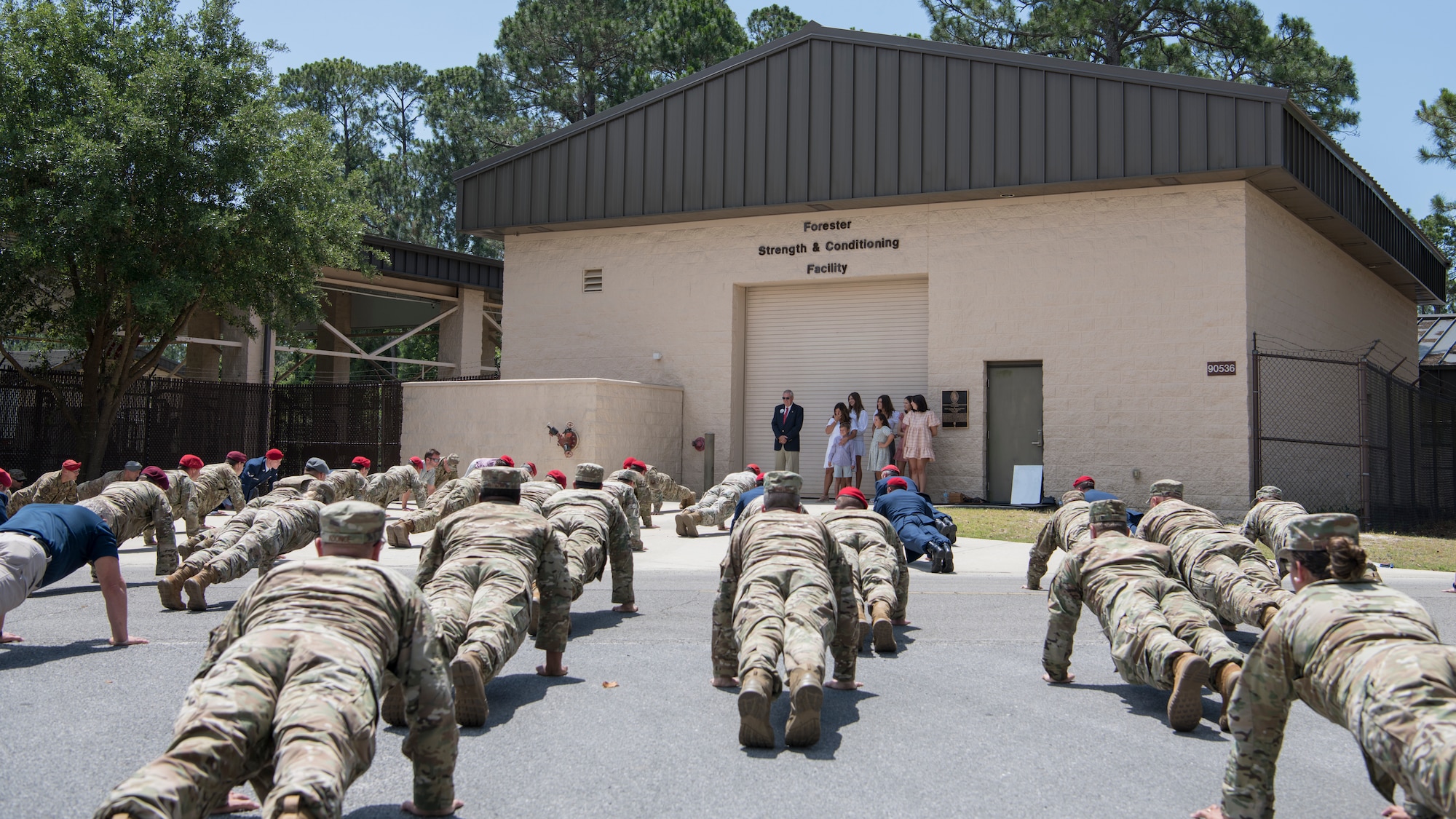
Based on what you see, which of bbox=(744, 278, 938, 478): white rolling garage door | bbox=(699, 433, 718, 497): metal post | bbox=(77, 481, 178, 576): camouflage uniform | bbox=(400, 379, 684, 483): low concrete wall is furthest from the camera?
bbox=(699, 433, 718, 497): metal post

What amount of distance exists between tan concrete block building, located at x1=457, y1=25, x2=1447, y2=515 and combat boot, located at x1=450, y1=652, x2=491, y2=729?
14.4m

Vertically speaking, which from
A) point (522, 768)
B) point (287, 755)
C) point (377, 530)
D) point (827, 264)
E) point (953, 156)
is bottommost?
point (522, 768)

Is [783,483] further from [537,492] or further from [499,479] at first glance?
[537,492]

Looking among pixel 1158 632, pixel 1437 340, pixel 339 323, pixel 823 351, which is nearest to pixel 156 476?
pixel 1158 632

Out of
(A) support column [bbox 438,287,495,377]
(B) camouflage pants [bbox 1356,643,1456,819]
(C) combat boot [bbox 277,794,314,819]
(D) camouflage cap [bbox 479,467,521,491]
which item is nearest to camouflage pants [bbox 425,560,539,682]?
(D) camouflage cap [bbox 479,467,521,491]

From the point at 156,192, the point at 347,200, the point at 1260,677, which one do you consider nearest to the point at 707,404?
the point at 347,200

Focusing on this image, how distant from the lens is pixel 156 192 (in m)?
17.4

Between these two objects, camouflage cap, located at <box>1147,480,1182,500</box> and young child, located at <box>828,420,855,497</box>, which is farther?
young child, located at <box>828,420,855,497</box>

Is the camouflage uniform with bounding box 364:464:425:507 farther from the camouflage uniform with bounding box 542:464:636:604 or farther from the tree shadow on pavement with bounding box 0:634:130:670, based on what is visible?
the tree shadow on pavement with bounding box 0:634:130:670

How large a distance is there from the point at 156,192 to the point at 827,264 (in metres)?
11.1

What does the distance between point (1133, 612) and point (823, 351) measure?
14.9m

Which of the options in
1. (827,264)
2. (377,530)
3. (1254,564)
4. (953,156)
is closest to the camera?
(377,530)

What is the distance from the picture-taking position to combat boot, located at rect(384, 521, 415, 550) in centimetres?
1377

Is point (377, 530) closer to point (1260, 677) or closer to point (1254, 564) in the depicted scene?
point (1260, 677)
